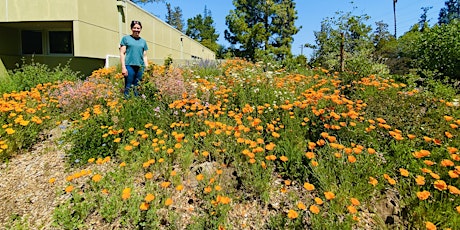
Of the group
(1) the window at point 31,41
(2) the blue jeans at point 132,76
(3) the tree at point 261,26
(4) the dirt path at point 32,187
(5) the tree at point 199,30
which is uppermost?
(5) the tree at point 199,30

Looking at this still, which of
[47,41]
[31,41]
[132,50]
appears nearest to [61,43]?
[47,41]

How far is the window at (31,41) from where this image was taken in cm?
1074

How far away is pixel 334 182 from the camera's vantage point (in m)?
2.13

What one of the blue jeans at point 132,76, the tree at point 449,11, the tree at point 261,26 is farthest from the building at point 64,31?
the tree at point 449,11

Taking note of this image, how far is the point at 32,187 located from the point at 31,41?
10.9m

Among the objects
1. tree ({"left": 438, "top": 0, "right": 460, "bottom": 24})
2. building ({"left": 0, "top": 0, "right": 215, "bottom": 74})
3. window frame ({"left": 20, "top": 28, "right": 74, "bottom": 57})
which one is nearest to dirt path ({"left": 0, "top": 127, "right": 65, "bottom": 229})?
building ({"left": 0, "top": 0, "right": 215, "bottom": 74})

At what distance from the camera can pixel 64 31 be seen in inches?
414

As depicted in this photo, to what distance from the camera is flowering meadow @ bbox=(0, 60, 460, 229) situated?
193 centimetres

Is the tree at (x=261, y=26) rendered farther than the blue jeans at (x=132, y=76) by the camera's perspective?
Yes

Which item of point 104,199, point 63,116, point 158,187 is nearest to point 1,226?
point 104,199

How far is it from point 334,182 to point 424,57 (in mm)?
9535

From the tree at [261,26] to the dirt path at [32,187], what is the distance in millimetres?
21035

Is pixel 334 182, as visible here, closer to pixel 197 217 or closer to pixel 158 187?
pixel 197 217

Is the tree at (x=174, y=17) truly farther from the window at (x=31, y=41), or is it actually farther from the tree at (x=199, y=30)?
the window at (x=31, y=41)
